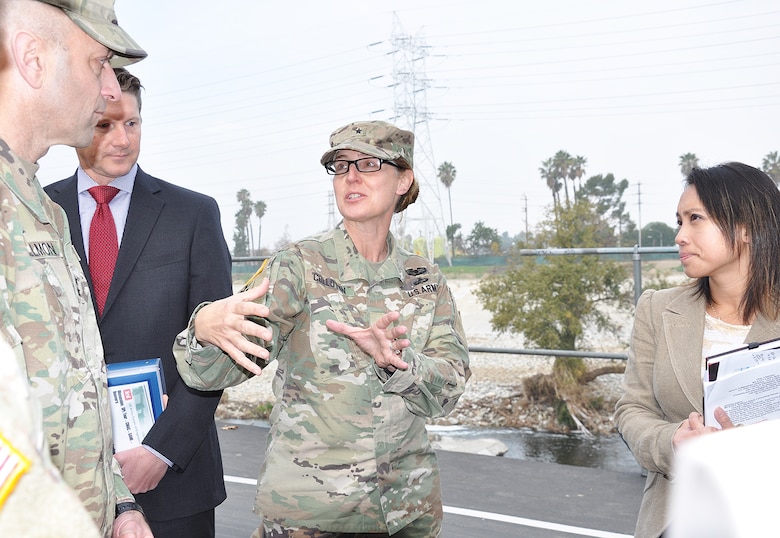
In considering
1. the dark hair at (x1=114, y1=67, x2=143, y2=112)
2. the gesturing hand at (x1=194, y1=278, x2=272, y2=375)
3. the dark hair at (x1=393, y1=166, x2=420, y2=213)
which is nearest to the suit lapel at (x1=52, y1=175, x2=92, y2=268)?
the dark hair at (x1=114, y1=67, x2=143, y2=112)

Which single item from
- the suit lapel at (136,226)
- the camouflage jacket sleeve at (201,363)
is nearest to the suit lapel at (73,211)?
the suit lapel at (136,226)

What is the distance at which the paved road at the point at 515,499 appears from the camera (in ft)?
11.1

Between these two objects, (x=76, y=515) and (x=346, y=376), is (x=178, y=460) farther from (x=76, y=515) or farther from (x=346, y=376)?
(x=76, y=515)

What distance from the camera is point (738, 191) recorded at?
194 centimetres

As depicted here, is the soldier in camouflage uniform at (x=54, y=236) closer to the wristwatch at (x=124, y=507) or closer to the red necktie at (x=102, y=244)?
the wristwatch at (x=124, y=507)

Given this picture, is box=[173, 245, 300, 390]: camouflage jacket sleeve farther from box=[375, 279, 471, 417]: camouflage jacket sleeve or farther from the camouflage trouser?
the camouflage trouser

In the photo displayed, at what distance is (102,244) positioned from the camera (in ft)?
6.75

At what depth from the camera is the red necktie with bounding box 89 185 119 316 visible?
202 cm

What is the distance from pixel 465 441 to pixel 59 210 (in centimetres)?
406

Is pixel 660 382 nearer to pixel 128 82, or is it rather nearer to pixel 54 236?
pixel 54 236

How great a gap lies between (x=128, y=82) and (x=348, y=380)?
1.13 meters

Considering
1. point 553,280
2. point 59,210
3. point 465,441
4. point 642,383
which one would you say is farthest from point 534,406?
point 59,210

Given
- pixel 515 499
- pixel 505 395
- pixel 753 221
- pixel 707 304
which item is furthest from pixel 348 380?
pixel 505 395

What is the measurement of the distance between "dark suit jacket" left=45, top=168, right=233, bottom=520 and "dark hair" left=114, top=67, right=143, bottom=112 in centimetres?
25
